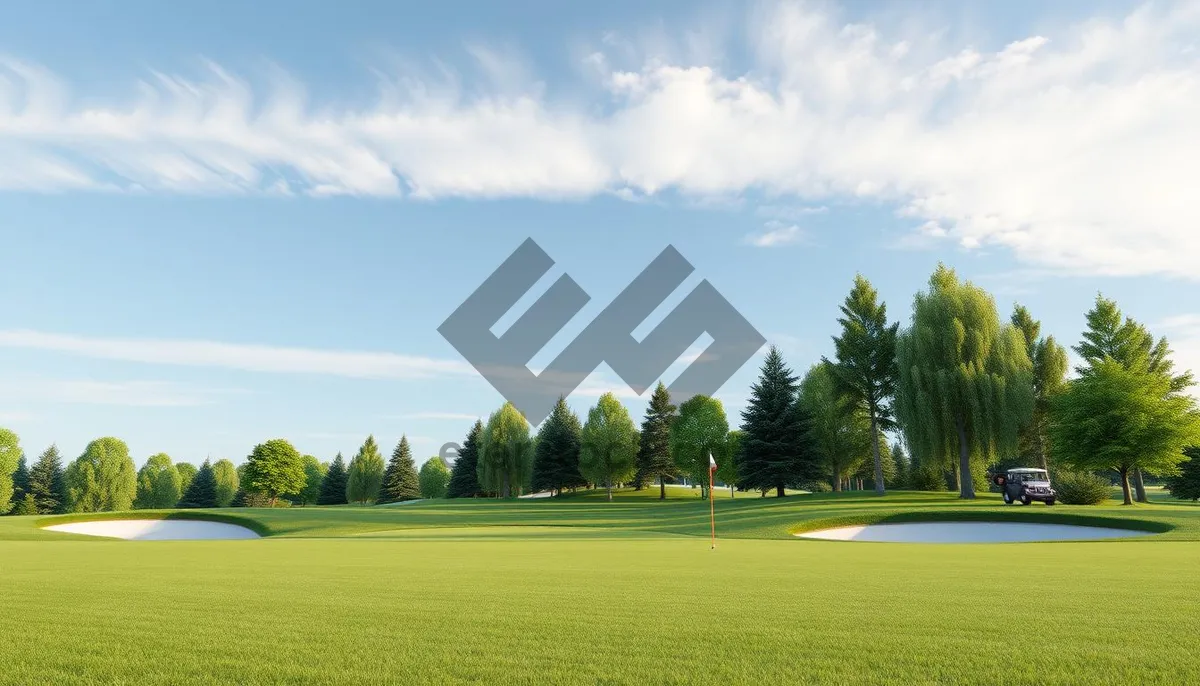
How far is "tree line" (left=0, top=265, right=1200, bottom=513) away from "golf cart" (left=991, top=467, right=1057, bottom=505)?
269 centimetres

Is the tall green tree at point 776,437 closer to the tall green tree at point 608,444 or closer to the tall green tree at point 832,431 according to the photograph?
the tall green tree at point 832,431

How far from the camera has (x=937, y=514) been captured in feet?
91.4

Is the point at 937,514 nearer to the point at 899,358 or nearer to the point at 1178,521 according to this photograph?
the point at 1178,521

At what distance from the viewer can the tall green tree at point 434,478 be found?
333 ft

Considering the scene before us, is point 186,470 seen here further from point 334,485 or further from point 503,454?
point 503,454

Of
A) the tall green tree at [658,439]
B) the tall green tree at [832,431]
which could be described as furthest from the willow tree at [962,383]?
the tall green tree at [658,439]

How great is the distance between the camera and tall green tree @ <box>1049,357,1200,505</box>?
107 ft

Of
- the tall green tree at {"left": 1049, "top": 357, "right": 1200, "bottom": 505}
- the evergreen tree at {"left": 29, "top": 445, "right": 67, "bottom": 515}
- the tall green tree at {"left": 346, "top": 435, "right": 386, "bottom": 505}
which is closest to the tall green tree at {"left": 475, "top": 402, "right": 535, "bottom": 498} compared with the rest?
the tall green tree at {"left": 346, "top": 435, "right": 386, "bottom": 505}

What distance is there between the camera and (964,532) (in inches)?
1048

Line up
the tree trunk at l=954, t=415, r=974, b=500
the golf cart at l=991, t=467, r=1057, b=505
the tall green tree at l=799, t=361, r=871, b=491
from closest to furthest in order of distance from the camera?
the golf cart at l=991, t=467, r=1057, b=505
the tree trunk at l=954, t=415, r=974, b=500
the tall green tree at l=799, t=361, r=871, b=491

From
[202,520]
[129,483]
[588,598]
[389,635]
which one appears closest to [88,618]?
[389,635]

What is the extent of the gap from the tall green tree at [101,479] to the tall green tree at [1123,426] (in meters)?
87.7

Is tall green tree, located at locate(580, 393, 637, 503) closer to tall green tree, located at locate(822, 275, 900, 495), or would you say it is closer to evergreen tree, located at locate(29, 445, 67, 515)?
tall green tree, located at locate(822, 275, 900, 495)

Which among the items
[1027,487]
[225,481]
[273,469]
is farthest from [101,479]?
[1027,487]
